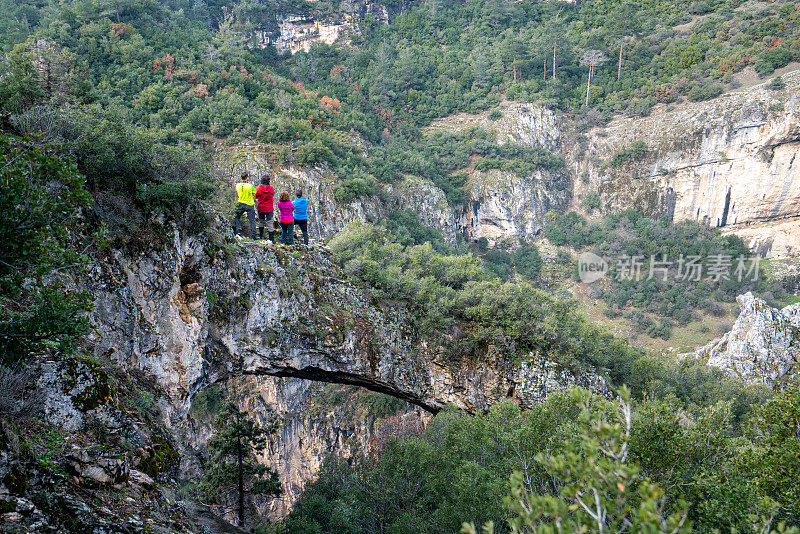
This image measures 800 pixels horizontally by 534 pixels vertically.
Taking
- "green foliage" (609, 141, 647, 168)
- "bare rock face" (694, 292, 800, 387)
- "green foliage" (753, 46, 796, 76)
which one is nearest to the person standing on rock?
"bare rock face" (694, 292, 800, 387)

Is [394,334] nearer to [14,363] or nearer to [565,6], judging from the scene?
[14,363]

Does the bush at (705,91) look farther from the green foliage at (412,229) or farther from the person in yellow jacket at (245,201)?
the person in yellow jacket at (245,201)

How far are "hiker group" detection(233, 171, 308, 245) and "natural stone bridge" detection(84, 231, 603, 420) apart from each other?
2.39ft

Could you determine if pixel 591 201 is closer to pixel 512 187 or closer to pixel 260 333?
pixel 512 187

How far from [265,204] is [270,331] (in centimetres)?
361

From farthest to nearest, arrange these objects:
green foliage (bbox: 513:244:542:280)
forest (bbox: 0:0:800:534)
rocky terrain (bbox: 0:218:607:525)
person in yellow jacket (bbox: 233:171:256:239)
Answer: green foliage (bbox: 513:244:542:280) → person in yellow jacket (bbox: 233:171:256:239) → rocky terrain (bbox: 0:218:607:525) → forest (bbox: 0:0:800:534)

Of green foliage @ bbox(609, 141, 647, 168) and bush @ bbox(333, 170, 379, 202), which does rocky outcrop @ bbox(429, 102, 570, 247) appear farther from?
bush @ bbox(333, 170, 379, 202)

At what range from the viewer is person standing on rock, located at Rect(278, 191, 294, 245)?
42.7 feet

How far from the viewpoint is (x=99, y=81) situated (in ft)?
106

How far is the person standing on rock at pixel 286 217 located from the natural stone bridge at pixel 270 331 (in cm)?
46

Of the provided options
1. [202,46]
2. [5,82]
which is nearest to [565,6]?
[202,46]

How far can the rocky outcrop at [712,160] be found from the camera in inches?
1762

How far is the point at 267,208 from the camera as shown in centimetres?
1298

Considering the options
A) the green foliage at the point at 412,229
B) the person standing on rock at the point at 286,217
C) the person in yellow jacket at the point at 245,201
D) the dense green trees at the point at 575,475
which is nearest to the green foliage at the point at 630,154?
the green foliage at the point at 412,229
